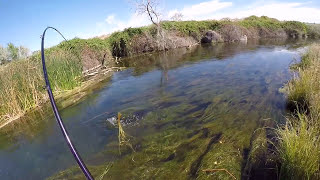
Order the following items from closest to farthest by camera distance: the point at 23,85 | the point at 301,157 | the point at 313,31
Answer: the point at 301,157
the point at 23,85
the point at 313,31

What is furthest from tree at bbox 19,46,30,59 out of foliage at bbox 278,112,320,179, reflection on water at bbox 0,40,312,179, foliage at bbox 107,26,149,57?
foliage at bbox 107,26,149,57

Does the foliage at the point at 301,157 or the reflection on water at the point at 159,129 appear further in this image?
the reflection on water at the point at 159,129

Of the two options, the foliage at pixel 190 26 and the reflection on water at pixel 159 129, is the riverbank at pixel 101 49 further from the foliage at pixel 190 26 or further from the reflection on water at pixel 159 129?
the reflection on water at pixel 159 129

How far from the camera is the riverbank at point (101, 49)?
8117mm

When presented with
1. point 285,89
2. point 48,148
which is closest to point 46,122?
point 48,148

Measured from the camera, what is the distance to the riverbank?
8117 millimetres

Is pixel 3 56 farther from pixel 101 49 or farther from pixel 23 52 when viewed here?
pixel 23 52

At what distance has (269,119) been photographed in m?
5.86

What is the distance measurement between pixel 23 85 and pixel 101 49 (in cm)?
1208

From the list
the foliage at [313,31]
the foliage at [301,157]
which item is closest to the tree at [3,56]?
the foliage at [301,157]

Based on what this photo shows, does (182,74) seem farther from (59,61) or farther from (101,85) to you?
(59,61)

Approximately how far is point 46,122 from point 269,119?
6.94 meters

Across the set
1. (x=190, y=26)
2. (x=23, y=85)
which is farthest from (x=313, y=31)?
(x=23, y=85)

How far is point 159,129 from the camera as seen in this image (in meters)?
6.02
